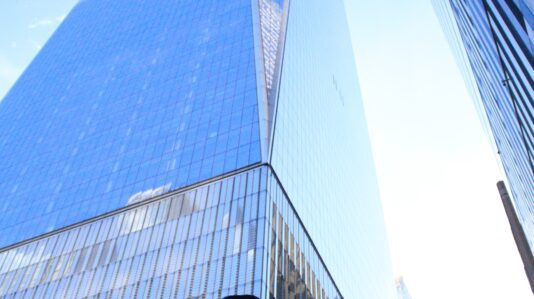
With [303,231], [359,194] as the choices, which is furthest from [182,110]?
[359,194]

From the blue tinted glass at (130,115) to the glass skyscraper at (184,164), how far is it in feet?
0.86

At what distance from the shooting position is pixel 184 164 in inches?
2247

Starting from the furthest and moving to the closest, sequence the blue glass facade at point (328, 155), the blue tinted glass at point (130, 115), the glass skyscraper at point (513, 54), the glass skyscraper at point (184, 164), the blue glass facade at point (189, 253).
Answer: the blue glass facade at point (328, 155)
the blue tinted glass at point (130, 115)
the glass skyscraper at point (184, 164)
the blue glass facade at point (189, 253)
the glass skyscraper at point (513, 54)

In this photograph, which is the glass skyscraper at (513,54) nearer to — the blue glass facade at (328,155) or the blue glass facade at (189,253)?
the blue glass facade at (189,253)

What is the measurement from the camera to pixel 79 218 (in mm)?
59062

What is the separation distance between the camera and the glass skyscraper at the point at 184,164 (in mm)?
46188

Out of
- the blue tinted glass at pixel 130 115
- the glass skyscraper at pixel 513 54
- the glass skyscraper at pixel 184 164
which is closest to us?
the glass skyscraper at pixel 513 54

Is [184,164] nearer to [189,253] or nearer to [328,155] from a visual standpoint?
[189,253]

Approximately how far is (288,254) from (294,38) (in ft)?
143

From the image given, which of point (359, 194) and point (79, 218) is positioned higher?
point (359, 194)

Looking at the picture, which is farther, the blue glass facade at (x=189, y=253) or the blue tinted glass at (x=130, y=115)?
the blue tinted glass at (x=130, y=115)

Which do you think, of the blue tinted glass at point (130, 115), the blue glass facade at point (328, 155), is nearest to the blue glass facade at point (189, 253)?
the blue tinted glass at point (130, 115)

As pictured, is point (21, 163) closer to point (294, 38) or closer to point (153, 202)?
point (153, 202)

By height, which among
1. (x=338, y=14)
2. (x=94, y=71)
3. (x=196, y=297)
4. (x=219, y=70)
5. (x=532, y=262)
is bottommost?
(x=196, y=297)
